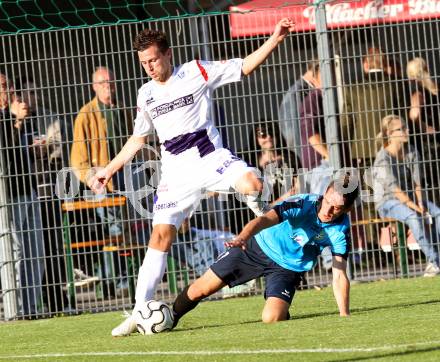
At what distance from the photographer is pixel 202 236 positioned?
473 inches

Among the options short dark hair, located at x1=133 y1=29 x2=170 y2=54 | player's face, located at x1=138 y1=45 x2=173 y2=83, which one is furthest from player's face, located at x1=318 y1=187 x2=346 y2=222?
short dark hair, located at x1=133 y1=29 x2=170 y2=54

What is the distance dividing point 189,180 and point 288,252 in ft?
3.23

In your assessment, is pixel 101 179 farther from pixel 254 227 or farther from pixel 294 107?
pixel 294 107

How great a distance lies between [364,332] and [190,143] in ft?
8.20

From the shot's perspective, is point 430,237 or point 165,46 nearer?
point 165,46

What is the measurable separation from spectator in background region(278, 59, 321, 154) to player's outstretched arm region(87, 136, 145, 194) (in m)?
A: 2.97

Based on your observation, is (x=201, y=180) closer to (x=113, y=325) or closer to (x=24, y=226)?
(x=113, y=325)

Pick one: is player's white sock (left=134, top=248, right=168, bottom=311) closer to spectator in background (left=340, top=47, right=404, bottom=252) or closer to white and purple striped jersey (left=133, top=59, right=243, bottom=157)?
white and purple striped jersey (left=133, top=59, right=243, bottom=157)

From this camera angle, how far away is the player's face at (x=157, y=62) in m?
8.84

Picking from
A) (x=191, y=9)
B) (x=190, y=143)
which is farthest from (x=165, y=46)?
(x=191, y=9)

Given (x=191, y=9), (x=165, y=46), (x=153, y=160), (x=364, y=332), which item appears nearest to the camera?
(x=364, y=332)

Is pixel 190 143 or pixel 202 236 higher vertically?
pixel 190 143

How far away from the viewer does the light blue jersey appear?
876cm

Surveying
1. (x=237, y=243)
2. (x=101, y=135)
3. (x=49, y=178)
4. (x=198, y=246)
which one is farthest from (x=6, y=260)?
(x=237, y=243)
